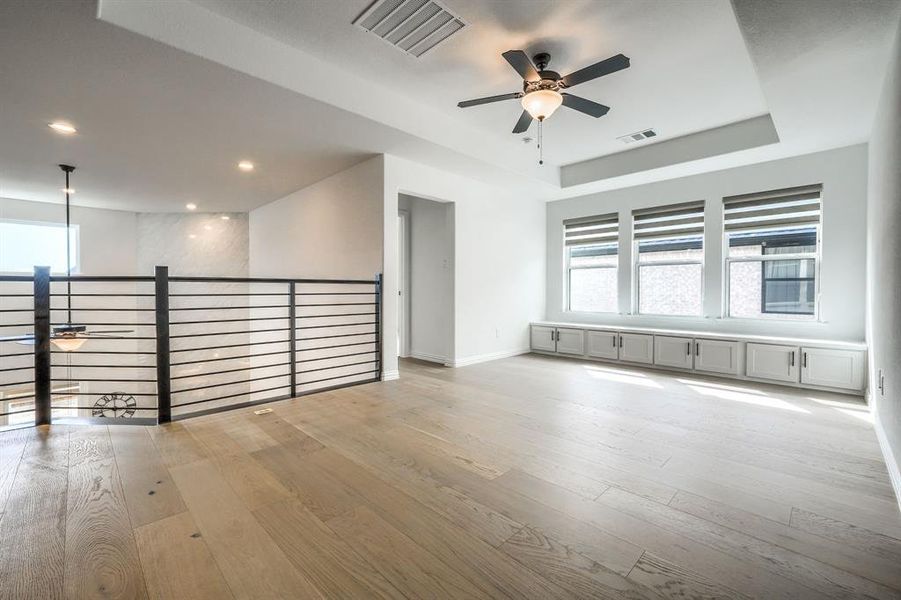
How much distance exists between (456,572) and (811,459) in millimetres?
2426

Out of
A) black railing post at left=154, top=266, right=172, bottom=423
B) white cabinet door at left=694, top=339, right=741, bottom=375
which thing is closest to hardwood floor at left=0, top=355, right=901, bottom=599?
black railing post at left=154, top=266, right=172, bottom=423

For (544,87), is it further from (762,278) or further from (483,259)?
(762,278)

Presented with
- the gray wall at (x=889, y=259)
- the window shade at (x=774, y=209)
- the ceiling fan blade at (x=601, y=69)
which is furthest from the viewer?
the window shade at (x=774, y=209)

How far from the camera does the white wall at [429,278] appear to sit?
5.41 meters

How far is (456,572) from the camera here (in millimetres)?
1455

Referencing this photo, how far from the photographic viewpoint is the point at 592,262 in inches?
253

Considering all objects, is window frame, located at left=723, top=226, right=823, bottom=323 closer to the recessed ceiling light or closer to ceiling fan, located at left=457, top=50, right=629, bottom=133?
ceiling fan, located at left=457, top=50, right=629, bottom=133

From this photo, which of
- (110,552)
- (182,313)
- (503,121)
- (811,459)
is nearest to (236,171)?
(503,121)

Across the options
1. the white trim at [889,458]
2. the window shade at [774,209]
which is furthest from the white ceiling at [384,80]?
the white trim at [889,458]

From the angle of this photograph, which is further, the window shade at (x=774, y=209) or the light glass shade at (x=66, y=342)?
the window shade at (x=774, y=209)

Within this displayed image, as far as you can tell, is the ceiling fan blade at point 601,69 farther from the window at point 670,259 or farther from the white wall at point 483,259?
the window at point 670,259

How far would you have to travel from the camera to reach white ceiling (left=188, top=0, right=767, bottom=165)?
2.57m

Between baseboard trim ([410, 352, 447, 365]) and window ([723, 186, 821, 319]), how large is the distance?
150 inches

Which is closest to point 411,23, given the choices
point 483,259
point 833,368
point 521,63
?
point 521,63
